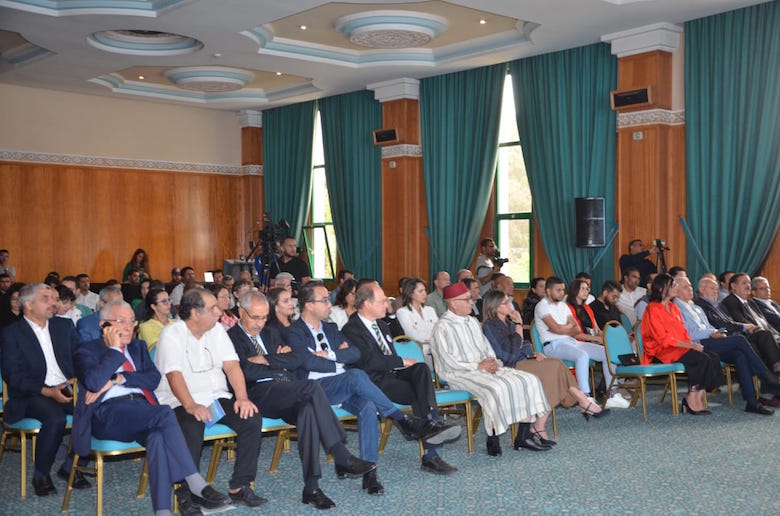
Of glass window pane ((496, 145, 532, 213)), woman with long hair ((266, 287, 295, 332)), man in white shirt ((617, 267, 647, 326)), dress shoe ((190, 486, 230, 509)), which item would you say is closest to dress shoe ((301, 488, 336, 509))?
dress shoe ((190, 486, 230, 509))

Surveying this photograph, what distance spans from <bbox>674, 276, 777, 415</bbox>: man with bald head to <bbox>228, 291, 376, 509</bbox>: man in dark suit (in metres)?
3.71

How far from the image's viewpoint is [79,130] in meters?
13.4

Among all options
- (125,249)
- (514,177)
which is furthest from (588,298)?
(125,249)

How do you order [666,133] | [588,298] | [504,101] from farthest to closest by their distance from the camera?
1. [504,101]
2. [666,133]
3. [588,298]

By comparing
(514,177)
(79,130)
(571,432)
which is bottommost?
(571,432)

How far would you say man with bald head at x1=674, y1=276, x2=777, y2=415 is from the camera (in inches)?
271

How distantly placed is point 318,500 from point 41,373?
1.82 metres

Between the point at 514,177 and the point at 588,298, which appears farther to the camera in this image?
the point at 514,177

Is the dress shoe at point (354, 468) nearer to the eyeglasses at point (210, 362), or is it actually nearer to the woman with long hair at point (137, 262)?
the eyeglasses at point (210, 362)

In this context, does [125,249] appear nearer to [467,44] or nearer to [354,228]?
[354,228]

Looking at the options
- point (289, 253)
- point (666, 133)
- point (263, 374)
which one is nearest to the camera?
point (263, 374)

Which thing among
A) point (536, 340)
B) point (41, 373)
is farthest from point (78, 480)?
point (536, 340)

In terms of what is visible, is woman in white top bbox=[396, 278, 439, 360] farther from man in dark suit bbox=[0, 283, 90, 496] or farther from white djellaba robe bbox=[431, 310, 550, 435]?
man in dark suit bbox=[0, 283, 90, 496]

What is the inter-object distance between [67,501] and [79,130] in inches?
400
